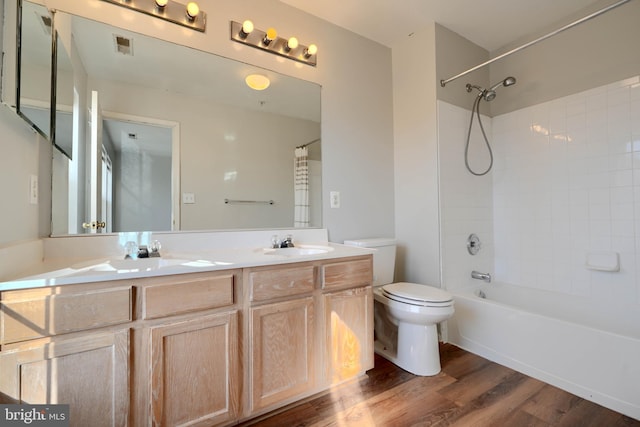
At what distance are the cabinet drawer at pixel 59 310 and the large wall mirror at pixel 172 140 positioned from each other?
21.9 inches

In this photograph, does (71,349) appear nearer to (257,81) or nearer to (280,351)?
(280,351)

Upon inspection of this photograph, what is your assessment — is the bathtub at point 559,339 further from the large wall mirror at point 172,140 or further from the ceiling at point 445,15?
the ceiling at point 445,15

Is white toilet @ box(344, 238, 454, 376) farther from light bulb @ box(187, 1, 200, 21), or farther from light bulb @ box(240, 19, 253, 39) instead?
light bulb @ box(187, 1, 200, 21)

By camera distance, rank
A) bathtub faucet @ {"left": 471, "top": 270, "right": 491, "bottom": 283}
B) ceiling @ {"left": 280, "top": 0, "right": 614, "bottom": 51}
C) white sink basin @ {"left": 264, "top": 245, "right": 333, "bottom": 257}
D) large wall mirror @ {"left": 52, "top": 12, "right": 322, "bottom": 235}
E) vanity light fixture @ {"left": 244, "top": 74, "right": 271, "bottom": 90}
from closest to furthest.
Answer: large wall mirror @ {"left": 52, "top": 12, "right": 322, "bottom": 235} → white sink basin @ {"left": 264, "top": 245, "right": 333, "bottom": 257} → vanity light fixture @ {"left": 244, "top": 74, "right": 271, "bottom": 90} → ceiling @ {"left": 280, "top": 0, "right": 614, "bottom": 51} → bathtub faucet @ {"left": 471, "top": 270, "right": 491, "bottom": 283}

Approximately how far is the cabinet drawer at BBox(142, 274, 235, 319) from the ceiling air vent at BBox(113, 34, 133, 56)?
1.26 m

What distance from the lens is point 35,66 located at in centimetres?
Result: 116

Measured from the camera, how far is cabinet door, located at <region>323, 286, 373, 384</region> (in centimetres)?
154

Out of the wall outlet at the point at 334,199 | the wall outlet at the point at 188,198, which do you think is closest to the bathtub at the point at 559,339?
the wall outlet at the point at 334,199

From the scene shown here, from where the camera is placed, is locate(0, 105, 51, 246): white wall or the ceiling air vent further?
the ceiling air vent

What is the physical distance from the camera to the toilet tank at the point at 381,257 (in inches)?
82.8

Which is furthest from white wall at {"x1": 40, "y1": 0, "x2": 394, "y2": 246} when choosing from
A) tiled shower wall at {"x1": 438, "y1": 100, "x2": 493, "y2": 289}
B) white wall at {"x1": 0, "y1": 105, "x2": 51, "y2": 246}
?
white wall at {"x1": 0, "y1": 105, "x2": 51, "y2": 246}

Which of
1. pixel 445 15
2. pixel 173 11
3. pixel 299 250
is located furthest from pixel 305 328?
pixel 445 15

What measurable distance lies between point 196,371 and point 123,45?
1662mm

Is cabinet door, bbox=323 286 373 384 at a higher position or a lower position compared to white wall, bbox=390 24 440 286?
lower
